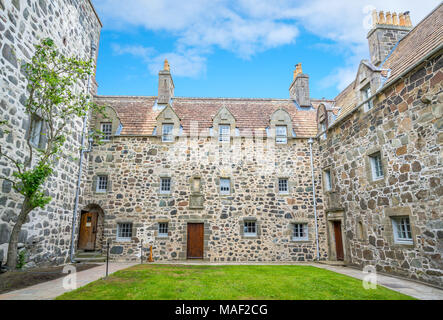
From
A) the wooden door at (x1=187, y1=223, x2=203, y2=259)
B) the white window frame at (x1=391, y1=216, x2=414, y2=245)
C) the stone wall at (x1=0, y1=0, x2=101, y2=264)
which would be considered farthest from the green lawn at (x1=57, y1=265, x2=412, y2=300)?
the wooden door at (x1=187, y1=223, x2=203, y2=259)

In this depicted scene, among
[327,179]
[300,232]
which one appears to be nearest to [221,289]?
[300,232]

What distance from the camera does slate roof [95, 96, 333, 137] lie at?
15.6 m

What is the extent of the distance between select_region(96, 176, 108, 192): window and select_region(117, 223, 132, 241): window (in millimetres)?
2191

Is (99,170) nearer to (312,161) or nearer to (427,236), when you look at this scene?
(312,161)

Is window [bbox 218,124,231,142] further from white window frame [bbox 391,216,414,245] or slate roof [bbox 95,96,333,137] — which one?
white window frame [bbox 391,216,414,245]

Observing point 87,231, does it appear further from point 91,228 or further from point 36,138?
point 36,138

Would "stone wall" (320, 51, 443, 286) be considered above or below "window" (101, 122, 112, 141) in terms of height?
below

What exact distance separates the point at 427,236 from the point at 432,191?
4.58 ft

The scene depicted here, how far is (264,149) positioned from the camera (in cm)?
1505

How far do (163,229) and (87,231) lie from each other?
4.28 metres

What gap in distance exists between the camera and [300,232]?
1427cm

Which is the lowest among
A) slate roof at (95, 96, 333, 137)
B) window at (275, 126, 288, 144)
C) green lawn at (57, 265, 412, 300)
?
green lawn at (57, 265, 412, 300)
